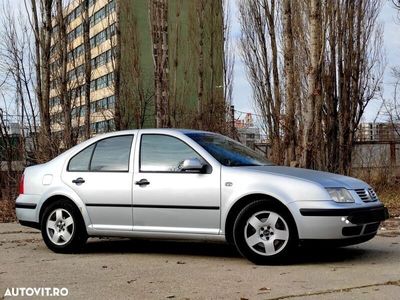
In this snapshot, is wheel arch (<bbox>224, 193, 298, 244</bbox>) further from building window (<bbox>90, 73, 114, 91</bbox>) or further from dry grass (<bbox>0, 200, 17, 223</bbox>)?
building window (<bbox>90, 73, 114, 91</bbox>)

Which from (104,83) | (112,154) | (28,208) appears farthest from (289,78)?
(104,83)

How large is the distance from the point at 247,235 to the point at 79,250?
241 cm

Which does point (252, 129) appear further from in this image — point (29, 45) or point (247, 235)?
point (247, 235)

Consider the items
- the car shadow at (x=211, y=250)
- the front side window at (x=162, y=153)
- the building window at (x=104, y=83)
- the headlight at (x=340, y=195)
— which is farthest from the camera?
the building window at (x=104, y=83)

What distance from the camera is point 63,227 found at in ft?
24.9

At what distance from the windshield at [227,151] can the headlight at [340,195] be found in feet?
3.78

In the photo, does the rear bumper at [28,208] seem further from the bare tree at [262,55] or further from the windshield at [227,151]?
the bare tree at [262,55]

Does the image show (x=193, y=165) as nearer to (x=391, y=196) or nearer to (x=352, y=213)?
(x=352, y=213)

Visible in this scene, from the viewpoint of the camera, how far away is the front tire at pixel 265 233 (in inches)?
250

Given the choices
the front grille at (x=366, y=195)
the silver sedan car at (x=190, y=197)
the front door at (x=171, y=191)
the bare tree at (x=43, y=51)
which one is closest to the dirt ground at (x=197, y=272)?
the silver sedan car at (x=190, y=197)

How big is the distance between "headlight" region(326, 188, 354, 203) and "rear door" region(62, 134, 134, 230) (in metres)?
2.39

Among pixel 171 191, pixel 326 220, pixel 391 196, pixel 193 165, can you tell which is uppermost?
pixel 193 165

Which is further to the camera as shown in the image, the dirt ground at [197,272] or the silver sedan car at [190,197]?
the silver sedan car at [190,197]

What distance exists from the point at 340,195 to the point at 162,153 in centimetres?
218
